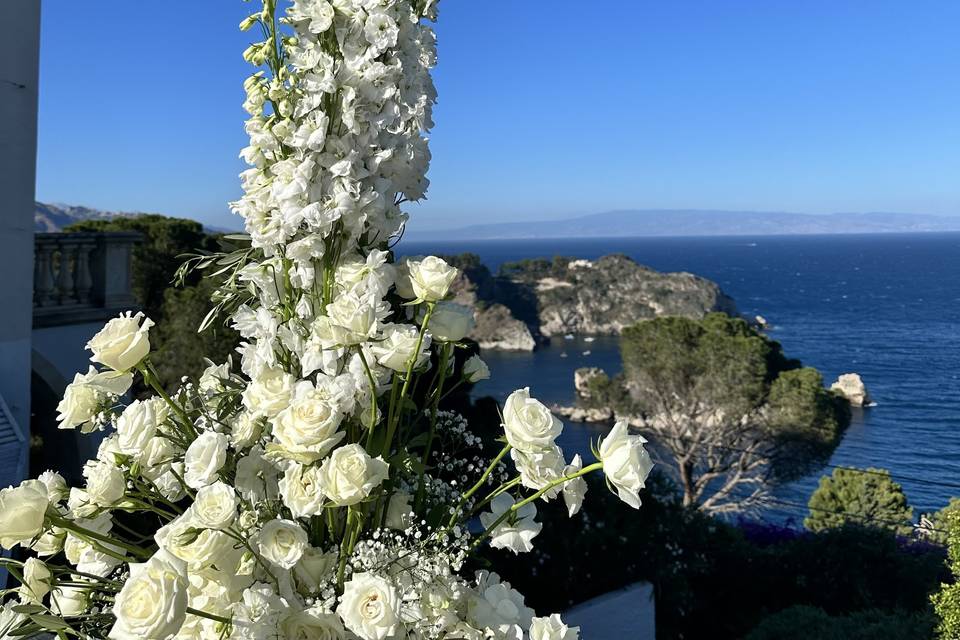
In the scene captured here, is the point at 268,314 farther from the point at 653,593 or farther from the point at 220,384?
the point at 653,593

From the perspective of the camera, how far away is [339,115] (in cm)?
97

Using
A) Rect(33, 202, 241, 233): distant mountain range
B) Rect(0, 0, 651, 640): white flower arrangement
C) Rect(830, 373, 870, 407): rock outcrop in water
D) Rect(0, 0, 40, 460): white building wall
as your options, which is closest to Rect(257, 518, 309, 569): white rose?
Rect(0, 0, 651, 640): white flower arrangement

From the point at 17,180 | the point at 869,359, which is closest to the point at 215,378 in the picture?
the point at 17,180

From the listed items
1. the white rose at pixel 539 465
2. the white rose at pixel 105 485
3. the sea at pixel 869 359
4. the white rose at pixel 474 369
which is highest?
the white rose at pixel 474 369

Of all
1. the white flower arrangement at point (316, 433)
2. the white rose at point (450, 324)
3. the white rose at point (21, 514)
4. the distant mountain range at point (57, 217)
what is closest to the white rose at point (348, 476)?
the white flower arrangement at point (316, 433)

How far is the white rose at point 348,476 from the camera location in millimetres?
801

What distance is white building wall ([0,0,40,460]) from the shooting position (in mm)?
3775

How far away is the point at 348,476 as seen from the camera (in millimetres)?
807

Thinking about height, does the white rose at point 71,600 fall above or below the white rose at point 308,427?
below

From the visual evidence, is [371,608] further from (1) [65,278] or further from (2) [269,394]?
(1) [65,278]

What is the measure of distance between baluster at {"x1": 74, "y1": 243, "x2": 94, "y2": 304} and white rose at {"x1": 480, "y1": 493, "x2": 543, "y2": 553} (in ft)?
18.4

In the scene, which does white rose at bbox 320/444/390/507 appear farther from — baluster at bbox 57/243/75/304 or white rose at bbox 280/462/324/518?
baluster at bbox 57/243/75/304

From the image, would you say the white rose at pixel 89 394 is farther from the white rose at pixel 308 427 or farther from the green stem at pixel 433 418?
the green stem at pixel 433 418

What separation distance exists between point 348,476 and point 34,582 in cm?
41
